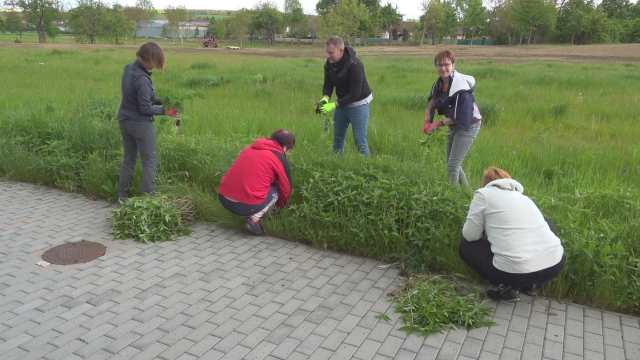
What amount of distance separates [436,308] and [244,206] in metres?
2.25

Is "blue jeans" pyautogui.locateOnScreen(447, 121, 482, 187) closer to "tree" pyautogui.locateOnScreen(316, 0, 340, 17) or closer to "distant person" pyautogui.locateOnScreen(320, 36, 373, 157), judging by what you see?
"distant person" pyautogui.locateOnScreen(320, 36, 373, 157)

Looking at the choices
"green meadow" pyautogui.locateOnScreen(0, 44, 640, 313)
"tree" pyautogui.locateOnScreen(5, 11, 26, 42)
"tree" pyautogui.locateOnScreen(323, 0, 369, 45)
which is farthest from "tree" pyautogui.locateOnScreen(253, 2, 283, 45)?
"green meadow" pyautogui.locateOnScreen(0, 44, 640, 313)

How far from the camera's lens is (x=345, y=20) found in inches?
2729

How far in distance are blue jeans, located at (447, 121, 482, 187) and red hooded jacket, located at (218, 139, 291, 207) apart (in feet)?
5.96

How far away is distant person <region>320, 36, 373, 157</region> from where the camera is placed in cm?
630

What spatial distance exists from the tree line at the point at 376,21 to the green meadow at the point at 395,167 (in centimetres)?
5881

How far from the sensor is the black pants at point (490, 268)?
3.62 metres

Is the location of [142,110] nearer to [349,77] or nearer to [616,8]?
[349,77]

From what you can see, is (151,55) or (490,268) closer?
(490,268)

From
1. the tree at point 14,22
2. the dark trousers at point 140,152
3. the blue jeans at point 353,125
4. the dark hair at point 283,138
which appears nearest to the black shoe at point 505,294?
the dark hair at point 283,138

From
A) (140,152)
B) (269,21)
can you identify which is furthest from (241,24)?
(140,152)

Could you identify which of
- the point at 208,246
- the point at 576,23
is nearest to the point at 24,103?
the point at 208,246

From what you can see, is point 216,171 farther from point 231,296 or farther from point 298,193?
point 231,296

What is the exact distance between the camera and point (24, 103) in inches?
422
